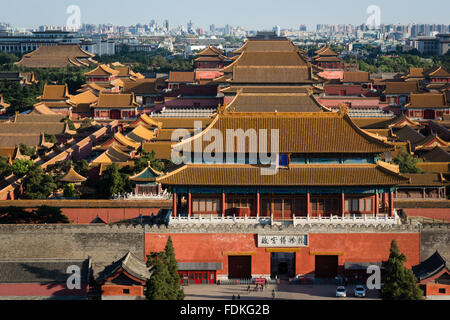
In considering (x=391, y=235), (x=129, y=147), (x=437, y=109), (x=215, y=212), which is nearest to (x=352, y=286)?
(x=391, y=235)

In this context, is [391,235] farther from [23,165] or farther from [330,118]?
[23,165]

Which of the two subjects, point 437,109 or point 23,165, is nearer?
point 23,165

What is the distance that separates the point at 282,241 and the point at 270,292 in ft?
8.85

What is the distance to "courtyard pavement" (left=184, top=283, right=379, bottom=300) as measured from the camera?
3647 centimetres

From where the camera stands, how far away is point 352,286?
38.2 metres

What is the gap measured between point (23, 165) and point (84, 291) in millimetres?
20405

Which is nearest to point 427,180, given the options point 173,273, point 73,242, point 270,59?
point 173,273

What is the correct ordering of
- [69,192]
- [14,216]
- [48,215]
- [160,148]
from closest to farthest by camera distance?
[48,215], [14,216], [69,192], [160,148]

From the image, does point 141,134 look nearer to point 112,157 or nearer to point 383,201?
point 112,157

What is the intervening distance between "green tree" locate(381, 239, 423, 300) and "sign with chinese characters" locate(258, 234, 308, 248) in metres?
5.56

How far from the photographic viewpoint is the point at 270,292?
122ft

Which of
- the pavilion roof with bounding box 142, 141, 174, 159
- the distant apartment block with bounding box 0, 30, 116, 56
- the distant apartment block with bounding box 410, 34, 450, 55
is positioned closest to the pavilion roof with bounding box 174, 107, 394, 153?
the pavilion roof with bounding box 142, 141, 174, 159

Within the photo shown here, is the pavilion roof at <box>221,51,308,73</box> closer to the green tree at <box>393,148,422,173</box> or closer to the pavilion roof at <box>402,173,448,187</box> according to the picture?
the green tree at <box>393,148,422,173</box>

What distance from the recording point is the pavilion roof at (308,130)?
39.3 m
